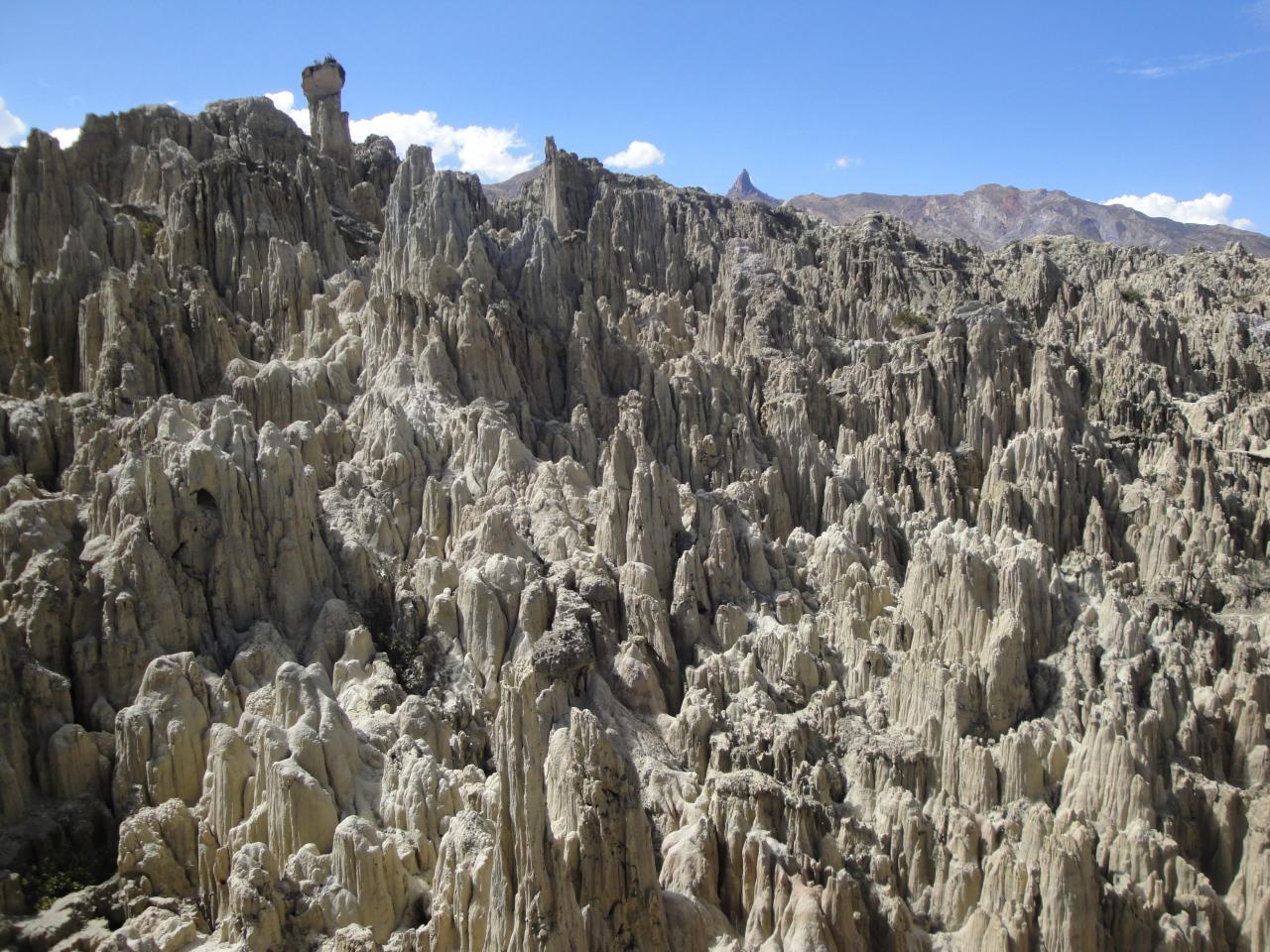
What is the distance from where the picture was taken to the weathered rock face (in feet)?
76.6

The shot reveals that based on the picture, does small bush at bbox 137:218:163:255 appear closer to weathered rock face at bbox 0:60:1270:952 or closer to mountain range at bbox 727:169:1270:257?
weathered rock face at bbox 0:60:1270:952

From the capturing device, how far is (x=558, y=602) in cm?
3167

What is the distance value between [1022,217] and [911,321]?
127 metres

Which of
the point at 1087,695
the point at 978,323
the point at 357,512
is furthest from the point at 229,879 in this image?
the point at 978,323

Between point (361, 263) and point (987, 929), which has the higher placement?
point (361, 263)

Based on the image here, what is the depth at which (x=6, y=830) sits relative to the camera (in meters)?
23.8

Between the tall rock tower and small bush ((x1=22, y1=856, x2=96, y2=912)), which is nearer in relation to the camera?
small bush ((x1=22, y1=856, x2=96, y2=912))

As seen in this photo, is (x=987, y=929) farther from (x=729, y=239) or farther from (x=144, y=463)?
(x=729, y=239)

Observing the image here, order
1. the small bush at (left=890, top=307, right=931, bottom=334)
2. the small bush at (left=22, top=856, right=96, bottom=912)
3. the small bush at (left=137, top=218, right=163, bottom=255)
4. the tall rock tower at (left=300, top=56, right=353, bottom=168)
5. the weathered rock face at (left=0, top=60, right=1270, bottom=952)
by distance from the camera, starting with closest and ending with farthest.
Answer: the small bush at (left=22, top=856, right=96, bottom=912), the weathered rock face at (left=0, top=60, right=1270, bottom=952), the small bush at (left=137, top=218, right=163, bottom=255), the small bush at (left=890, top=307, right=931, bottom=334), the tall rock tower at (left=300, top=56, right=353, bottom=168)

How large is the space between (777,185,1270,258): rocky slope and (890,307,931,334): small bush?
99543 mm

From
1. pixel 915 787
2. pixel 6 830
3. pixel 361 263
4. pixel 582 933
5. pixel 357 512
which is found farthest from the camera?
pixel 361 263

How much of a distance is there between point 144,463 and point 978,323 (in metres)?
34.9

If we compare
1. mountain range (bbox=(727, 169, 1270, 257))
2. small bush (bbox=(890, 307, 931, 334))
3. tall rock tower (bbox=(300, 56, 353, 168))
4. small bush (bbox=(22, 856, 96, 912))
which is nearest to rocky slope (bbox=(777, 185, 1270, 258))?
mountain range (bbox=(727, 169, 1270, 257))

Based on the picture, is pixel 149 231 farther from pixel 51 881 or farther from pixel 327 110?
pixel 51 881
